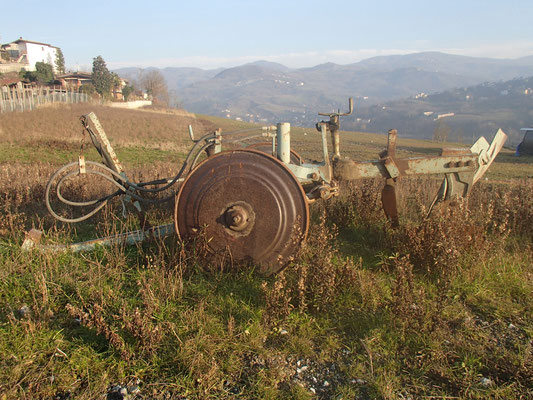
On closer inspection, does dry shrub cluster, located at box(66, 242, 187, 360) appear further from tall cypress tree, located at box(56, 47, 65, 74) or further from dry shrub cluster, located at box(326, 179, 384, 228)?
tall cypress tree, located at box(56, 47, 65, 74)

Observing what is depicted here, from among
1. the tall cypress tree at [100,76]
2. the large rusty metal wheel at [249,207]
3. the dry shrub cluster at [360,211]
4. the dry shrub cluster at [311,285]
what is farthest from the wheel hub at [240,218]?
the tall cypress tree at [100,76]

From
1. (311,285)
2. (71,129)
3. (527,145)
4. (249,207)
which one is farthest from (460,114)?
(311,285)

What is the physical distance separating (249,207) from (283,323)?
119 cm

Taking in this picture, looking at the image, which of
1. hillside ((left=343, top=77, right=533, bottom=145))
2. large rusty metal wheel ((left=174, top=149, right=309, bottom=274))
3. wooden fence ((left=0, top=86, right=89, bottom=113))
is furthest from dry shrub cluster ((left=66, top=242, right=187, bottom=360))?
hillside ((left=343, top=77, right=533, bottom=145))

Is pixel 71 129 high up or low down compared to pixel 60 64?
down

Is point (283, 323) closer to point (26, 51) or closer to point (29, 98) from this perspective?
point (29, 98)

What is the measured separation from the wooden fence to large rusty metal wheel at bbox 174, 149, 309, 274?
43490 millimetres

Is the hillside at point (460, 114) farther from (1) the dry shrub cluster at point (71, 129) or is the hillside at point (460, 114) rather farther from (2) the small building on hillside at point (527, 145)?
(1) the dry shrub cluster at point (71, 129)

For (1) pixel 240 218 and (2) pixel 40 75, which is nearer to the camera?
(1) pixel 240 218

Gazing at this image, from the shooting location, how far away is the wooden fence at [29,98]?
4006cm

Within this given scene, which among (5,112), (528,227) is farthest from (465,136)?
(528,227)

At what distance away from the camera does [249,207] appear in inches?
156

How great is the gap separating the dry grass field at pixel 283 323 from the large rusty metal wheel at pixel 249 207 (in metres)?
0.21

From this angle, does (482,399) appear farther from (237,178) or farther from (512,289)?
(237,178)
